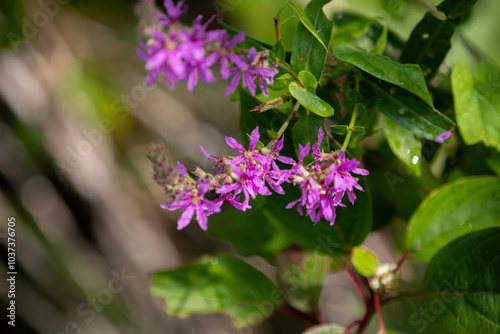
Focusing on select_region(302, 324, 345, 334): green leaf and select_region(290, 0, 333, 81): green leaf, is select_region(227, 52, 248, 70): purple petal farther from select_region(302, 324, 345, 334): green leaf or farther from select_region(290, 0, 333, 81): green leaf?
select_region(302, 324, 345, 334): green leaf

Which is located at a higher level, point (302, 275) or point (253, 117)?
point (253, 117)

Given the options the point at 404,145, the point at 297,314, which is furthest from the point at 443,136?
the point at 297,314

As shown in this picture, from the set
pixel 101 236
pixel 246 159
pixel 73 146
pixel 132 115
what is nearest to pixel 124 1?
pixel 132 115

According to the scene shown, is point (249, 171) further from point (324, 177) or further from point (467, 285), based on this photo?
point (467, 285)

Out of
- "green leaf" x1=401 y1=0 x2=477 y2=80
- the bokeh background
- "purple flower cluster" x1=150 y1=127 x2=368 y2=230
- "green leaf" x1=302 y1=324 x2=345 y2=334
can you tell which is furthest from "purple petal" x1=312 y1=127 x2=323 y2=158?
→ the bokeh background

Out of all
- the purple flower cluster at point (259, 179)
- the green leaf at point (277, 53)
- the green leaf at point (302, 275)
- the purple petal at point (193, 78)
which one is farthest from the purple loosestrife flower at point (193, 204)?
the green leaf at point (302, 275)

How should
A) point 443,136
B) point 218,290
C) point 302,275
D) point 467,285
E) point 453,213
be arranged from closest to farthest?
point 443,136 → point 467,285 → point 453,213 → point 218,290 → point 302,275
